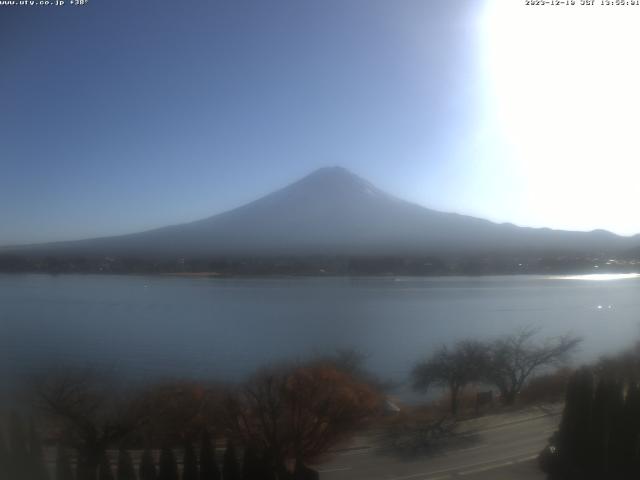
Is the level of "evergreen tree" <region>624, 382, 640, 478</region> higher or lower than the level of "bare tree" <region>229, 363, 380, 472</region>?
lower

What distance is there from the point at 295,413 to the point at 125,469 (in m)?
1.01

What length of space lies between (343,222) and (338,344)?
2989mm

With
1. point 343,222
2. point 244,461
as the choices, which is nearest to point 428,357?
point 244,461

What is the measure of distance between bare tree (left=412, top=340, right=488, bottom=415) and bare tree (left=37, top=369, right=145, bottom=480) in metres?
2.05

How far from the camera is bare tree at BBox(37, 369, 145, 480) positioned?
324 cm

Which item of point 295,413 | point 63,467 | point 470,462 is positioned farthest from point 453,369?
point 63,467

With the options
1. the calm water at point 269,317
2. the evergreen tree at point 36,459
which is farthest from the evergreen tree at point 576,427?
the evergreen tree at point 36,459

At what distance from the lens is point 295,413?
11.2ft

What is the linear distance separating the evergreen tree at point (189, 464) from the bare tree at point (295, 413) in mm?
283

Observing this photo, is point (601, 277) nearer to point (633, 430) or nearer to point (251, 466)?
point (633, 430)

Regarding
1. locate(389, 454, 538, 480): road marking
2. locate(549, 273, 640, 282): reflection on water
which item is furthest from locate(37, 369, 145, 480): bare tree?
locate(549, 273, 640, 282): reflection on water

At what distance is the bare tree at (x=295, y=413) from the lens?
333 cm

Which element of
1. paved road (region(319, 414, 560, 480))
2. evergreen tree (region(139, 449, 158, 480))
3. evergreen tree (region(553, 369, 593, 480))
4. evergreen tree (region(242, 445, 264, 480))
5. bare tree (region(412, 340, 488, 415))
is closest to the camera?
evergreen tree (region(139, 449, 158, 480))

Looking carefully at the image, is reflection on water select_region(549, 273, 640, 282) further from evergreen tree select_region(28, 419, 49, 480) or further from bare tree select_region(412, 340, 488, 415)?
evergreen tree select_region(28, 419, 49, 480)
